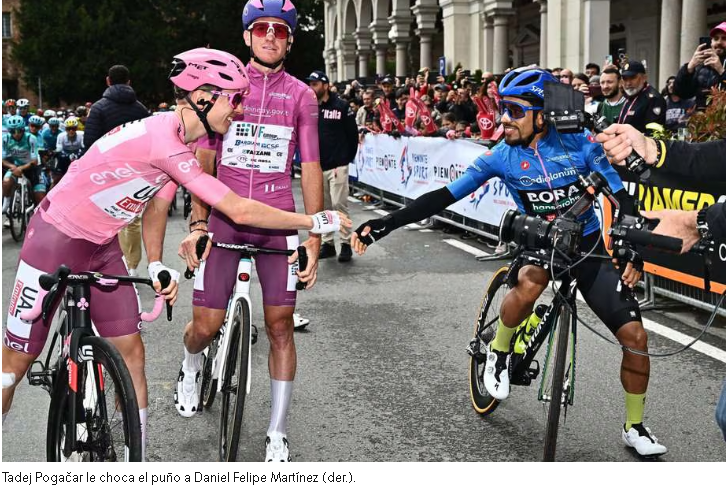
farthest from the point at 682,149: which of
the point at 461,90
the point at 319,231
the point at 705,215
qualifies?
the point at 461,90

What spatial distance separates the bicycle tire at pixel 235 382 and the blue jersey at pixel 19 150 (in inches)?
435

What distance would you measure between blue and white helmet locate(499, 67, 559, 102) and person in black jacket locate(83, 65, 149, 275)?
16.8 feet

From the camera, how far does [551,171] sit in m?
4.80

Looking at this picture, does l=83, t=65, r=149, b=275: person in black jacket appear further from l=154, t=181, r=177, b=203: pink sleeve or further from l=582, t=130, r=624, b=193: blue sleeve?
l=582, t=130, r=624, b=193: blue sleeve

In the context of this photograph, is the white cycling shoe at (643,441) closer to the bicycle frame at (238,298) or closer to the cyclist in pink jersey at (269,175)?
the cyclist in pink jersey at (269,175)

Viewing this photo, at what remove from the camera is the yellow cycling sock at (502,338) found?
17.0 ft

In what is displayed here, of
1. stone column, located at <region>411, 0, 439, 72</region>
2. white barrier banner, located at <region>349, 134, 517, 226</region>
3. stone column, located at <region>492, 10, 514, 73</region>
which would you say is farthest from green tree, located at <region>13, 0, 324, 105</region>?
white barrier banner, located at <region>349, 134, 517, 226</region>

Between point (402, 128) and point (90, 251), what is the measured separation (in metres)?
13.2

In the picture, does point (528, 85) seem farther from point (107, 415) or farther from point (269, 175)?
point (107, 415)

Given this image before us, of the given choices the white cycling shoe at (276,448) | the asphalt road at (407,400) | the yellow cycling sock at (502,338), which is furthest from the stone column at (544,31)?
the white cycling shoe at (276,448)

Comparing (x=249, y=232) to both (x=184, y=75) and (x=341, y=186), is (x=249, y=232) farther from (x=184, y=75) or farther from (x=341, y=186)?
(x=341, y=186)

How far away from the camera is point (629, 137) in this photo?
12.0ft

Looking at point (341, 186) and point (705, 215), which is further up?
point (705, 215)

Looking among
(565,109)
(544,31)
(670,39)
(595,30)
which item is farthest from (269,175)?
(544,31)
